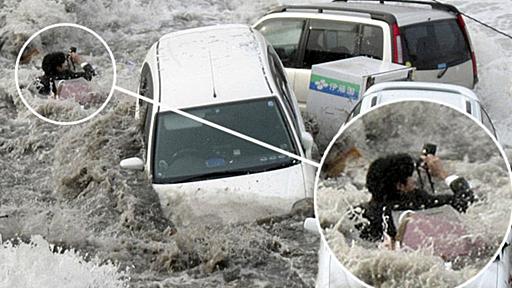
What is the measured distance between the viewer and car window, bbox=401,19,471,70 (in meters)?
8.68

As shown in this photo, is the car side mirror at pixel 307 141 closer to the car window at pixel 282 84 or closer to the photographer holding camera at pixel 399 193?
the car window at pixel 282 84

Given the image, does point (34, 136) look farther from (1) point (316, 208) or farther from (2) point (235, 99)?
(1) point (316, 208)

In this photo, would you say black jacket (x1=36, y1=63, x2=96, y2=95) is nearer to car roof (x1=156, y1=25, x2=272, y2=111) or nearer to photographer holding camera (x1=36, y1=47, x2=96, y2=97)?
photographer holding camera (x1=36, y1=47, x2=96, y2=97)

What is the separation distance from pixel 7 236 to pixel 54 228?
0.41 meters

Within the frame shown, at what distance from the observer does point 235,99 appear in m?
6.96

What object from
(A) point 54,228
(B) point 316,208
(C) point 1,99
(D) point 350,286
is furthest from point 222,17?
(B) point 316,208

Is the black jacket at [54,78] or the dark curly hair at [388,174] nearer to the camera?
the dark curly hair at [388,174]

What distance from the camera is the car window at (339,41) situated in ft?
28.7

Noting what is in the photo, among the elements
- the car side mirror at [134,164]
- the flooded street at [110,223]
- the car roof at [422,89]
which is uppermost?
the car roof at [422,89]

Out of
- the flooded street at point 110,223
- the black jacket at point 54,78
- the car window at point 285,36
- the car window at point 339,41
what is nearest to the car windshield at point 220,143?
the flooded street at point 110,223

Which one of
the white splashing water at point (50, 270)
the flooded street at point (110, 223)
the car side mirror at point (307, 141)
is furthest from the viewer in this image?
the car side mirror at point (307, 141)

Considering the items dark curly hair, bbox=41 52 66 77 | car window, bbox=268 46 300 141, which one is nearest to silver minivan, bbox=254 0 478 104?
car window, bbox=268 46 300 141

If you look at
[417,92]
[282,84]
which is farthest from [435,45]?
[417,92]

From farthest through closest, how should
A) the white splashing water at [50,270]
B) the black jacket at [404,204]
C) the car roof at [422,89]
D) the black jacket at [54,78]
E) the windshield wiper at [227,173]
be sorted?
1. the windshield wiper at [227,173]
2. the black jacket at [54,78]
3. the white splashing water at [50,270]
4. the car roof at [422,89]
5. the black jacket at [404,204]
